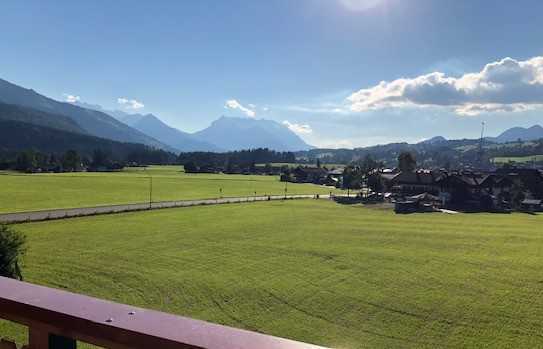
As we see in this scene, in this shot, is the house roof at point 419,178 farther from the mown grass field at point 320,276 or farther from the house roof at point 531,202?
the mown grass field at point 320,276

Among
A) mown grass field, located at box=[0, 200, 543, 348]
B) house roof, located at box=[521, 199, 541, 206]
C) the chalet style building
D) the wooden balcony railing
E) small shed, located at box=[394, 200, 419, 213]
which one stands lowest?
mown grass field, located at box=[0, 200, 543, 348]

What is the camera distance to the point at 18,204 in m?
51.2

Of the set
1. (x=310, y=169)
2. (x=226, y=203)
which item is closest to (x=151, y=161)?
(x=310, y=169)

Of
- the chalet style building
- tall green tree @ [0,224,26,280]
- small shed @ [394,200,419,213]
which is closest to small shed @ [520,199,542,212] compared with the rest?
the chalet style building

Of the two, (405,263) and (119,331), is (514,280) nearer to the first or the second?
(405,263)

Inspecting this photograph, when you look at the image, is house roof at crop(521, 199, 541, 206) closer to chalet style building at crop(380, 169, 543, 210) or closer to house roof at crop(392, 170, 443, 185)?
chalet style building at crop(380, 169, 543, 210)

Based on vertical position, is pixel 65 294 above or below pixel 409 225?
above

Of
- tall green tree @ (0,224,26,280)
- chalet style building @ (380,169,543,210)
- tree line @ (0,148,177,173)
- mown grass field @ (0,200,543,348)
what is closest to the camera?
mown grass field @ (0,200,543,348)

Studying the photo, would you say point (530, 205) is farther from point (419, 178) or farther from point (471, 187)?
point (419, 178)

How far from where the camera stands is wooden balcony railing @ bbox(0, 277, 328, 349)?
1.43m

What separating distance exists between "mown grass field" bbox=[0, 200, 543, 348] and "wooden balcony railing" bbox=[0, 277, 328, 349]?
12482mm

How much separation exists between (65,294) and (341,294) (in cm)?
1992

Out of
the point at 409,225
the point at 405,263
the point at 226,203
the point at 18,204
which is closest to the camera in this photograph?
the point at 405,263

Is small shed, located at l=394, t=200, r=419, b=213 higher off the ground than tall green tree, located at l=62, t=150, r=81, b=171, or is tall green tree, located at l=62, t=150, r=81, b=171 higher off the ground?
tall green tree, located at l=62, t=150, r=81, b=171
